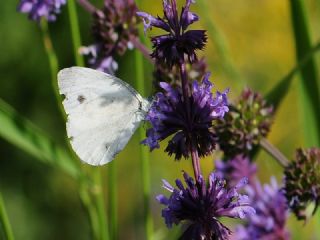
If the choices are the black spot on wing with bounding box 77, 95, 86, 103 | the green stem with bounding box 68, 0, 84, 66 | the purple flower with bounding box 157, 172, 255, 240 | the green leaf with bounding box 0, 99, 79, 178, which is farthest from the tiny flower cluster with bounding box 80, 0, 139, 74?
the purple flower with bounding box 157, 172, 255, 240

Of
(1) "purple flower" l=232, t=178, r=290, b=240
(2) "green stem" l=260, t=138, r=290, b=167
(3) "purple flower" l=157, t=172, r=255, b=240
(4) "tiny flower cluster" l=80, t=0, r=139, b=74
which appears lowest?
(3) "purple flower" l=157, t=172, r=255, b=240

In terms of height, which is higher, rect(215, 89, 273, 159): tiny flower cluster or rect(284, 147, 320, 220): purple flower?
rect(215, 89, 273, 159): tiny flower cluster

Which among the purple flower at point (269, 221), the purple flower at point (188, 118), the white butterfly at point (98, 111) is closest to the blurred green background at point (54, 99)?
the purple flower at point (269, 221)

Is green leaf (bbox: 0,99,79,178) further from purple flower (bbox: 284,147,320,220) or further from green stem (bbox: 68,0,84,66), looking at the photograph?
purple flower (bbox: 284,147,320,220)

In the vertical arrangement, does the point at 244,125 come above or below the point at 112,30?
below

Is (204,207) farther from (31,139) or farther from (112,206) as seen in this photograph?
(31,139)

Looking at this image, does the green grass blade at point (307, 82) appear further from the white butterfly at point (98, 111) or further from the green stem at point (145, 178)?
the white butterfly at point (98, 111)

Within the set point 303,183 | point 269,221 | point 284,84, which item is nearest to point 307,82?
point 284,84
